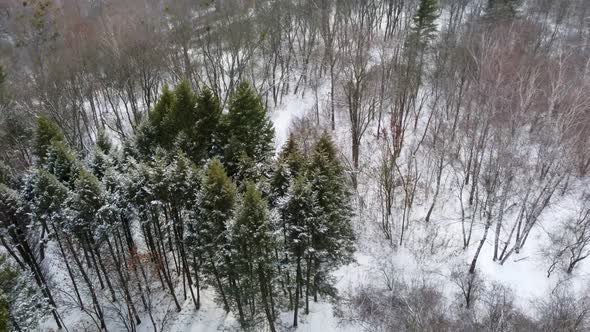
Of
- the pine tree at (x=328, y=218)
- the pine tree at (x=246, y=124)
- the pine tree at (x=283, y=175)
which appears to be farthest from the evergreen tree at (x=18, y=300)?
the pine tree at (x=328, y=218)

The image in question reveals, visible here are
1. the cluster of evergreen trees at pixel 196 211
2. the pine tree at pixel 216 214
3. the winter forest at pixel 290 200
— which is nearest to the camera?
the pine tree at pixel 216 214

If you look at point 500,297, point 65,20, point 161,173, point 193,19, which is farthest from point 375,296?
point 65,20

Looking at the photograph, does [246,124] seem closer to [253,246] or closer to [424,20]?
[253,246]

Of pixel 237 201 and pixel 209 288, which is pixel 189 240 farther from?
pixel 209 288

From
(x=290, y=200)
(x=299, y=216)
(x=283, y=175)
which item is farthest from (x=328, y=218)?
(x=283, y=175)

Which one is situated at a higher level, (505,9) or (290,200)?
(505,9)

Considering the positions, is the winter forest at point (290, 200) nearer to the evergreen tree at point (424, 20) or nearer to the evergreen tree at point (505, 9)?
the evergreen tree at point (424, 20)

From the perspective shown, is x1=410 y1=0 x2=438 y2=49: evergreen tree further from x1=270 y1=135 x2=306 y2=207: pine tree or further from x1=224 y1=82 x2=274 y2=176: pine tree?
x1=270 y1=135 x2=306 y2=207: pine tree
